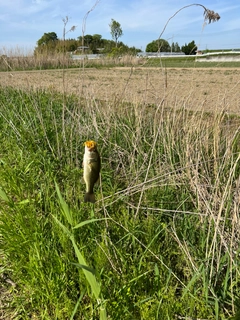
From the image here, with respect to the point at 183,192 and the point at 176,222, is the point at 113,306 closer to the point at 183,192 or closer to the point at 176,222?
the point at 176,222

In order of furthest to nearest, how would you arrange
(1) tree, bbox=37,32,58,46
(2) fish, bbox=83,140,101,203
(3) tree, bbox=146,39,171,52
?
(1) tree, bbox=37,32,58,46, (3) tree, bbox=146,39,171,52, (2) fish, bbox=83,140,101,203

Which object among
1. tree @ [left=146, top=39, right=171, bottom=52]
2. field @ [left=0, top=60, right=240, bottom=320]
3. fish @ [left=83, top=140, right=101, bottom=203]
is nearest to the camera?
fish @ [left=83, top=140, right=101, bottom=203]

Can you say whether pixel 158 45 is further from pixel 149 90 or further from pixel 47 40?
pixel 47 40

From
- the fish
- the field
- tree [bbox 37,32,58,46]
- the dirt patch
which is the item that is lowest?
the field

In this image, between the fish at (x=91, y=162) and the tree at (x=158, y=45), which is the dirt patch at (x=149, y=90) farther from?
the fish at (x=91, y=162)

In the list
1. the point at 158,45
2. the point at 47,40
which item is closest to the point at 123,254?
the point at 158,45

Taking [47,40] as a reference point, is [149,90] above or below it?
below

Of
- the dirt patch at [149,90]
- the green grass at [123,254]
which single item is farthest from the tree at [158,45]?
the green grass at [123,254]

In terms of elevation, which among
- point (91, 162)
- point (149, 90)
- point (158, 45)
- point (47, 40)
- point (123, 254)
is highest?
point (47, 40)

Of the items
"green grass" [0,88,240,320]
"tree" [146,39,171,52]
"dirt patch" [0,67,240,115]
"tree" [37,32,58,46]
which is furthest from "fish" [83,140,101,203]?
"tree" [37,32,58,46]

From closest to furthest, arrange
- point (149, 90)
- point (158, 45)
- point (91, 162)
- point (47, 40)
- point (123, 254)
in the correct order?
point (91, 162)
point (123, 254)
point (158, 45)
point (149, 90)
point (47, 40)

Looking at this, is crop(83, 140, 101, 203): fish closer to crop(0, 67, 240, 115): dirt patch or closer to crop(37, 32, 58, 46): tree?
crop(0, 67, 240, 115): dirt patch

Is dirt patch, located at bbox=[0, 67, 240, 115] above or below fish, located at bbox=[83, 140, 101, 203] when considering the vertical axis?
above

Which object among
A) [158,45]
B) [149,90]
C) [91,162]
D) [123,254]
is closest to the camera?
[91,162]
